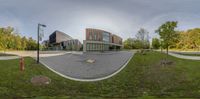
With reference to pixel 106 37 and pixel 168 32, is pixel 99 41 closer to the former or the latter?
pixel 106 37

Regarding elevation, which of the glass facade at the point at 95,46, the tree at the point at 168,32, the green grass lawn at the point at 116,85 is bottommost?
the green grass lawn at the point at 116,85

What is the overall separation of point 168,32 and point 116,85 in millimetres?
21005

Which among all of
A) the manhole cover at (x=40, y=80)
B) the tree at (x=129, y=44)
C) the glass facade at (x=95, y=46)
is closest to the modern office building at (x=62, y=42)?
the glass facade at (x=95, y=46)

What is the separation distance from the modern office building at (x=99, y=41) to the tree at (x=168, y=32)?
37.3 metres

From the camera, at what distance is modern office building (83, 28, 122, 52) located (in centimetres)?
8200

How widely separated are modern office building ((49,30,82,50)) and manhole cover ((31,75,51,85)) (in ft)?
168

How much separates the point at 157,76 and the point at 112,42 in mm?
69530

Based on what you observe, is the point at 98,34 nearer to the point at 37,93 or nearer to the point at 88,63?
the point at 88,63

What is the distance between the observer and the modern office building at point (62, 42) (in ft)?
266

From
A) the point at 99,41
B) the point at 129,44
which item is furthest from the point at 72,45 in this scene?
the point at 129,44

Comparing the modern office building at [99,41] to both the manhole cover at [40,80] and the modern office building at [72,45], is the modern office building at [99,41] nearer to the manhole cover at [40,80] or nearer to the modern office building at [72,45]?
the modern office building at [72,45]

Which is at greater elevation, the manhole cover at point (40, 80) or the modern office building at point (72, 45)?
the modern office building at point (72, 45)

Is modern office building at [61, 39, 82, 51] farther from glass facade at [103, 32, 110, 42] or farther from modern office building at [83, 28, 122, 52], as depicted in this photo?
glass facade at [103, 32, 110, 42]

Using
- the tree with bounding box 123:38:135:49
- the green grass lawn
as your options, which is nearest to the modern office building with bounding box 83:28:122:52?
the tree with bounding box 123:38:135:49
